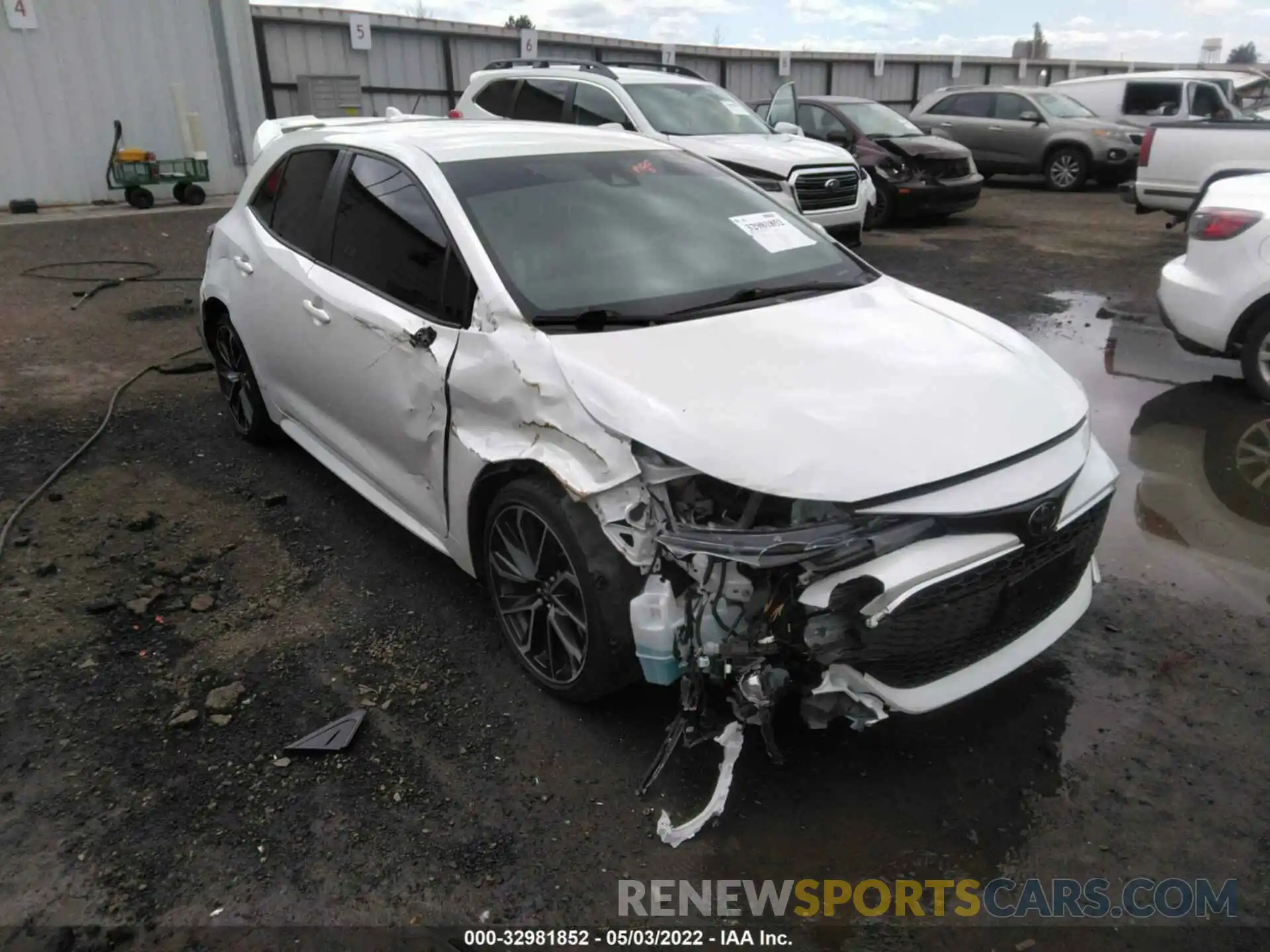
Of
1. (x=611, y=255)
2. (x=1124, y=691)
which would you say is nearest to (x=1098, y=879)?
(x=1124, y=691)

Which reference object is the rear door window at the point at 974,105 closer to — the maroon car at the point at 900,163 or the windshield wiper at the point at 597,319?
the maroon car at the point at 900,163

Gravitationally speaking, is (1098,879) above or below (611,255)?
below

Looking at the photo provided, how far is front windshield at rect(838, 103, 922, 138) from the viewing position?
12570mm

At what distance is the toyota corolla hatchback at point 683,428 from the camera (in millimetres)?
2449

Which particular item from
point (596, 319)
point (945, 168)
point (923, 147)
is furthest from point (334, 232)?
point (923, 147)

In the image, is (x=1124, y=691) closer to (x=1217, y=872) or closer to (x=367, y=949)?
(x=1217, y=872)

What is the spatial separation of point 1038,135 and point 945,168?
4.38 metres

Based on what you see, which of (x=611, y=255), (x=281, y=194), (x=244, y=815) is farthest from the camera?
(x=281, y=194)

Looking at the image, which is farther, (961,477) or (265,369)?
(265,369)

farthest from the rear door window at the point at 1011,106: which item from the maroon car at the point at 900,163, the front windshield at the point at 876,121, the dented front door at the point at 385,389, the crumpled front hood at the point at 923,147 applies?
the dented front door at the point at 385,389

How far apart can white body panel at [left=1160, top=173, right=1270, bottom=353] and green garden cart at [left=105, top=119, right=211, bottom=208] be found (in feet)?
38.0

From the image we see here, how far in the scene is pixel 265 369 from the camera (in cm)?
455

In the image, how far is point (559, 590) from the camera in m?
2.93

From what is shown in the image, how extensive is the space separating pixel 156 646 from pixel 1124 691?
3396 millimetres
